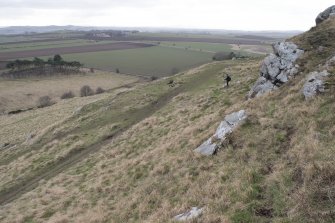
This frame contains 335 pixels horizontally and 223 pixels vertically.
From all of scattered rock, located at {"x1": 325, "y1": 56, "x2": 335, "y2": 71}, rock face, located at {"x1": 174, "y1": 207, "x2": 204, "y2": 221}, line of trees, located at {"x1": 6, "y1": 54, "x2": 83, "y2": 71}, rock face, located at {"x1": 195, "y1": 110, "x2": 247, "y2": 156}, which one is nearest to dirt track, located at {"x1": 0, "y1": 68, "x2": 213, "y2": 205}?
rock face, located at {"x1": 195, "y1": 110, "x2": 247, "y2": 156}

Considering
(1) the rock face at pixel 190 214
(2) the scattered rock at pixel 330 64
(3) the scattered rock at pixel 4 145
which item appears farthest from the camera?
(3) the scattered rock at pixel 4 145

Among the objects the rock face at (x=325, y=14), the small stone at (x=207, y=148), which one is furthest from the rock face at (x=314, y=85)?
the rock face at (x=325, y=14)

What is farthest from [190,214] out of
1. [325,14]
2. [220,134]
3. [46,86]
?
[46,86]

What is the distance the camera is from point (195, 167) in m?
20.0

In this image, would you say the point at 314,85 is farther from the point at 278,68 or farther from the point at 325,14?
the point at 325,14

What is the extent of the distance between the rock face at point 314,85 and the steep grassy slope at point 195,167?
0.49 metres

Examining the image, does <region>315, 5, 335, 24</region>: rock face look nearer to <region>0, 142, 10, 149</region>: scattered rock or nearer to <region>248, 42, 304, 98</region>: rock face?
<region>248, 42, 304, 98</region>: rock face

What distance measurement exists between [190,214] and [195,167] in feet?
17.8

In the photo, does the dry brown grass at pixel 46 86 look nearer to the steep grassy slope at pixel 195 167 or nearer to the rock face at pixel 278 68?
the steep grassy slope at pixel 195 167

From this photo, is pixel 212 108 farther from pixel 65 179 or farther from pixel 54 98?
pixel 54 98

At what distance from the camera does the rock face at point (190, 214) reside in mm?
14312

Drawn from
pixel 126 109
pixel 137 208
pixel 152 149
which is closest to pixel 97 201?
pixel 137 208

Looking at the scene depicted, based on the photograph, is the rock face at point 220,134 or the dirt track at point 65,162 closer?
the rock face at point 220,134

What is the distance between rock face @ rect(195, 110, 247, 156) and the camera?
817 inches
